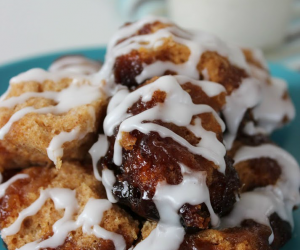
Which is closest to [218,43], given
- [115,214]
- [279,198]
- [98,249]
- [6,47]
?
[279,198]

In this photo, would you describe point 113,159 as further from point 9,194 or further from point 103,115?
point 9,194

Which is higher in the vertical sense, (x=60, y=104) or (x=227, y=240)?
(x=60, y=104)

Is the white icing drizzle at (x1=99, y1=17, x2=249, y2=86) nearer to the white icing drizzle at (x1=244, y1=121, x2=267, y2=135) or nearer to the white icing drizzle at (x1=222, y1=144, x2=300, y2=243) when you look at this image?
the white icing drizzle at (x1=244, y1=121, x2=267, y2=135)

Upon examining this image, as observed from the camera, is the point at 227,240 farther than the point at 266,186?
No

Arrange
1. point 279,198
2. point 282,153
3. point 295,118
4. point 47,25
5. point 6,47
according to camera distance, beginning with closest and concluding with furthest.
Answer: point 279,198 → point 282,153 → point 295,118 → point 6,47 → point 47,25

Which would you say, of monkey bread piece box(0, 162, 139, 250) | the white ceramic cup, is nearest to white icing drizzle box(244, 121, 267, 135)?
monkey bread piece box(0, 162, 139, 250)

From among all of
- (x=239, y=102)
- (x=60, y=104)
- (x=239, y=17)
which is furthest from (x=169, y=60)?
(x=239, y=17)

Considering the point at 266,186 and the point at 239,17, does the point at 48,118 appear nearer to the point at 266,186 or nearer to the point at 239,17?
the point at 266,186
